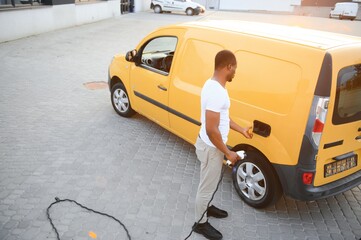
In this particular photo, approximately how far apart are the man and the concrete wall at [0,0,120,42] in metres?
12.0

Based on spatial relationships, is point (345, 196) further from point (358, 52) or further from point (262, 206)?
point (358, 52)

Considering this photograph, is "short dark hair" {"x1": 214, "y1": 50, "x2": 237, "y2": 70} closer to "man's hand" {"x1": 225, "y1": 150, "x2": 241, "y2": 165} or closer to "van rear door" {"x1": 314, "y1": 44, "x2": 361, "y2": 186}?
"man's hand" {"x1": 225, "y1": 150, "x2": 241, "y2": 165}

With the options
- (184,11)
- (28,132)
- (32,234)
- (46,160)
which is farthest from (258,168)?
(184,11)

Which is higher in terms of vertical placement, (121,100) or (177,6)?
(177,6)

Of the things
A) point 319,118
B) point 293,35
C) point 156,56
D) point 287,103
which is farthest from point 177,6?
point 319,118

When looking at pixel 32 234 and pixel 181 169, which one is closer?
pixel 32 234

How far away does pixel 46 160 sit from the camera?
15.2ft

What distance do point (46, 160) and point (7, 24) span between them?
10.0 meters

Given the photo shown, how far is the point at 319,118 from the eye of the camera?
2.98m

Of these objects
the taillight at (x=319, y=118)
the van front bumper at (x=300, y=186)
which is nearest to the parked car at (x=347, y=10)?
the van front bumper at (x=300, y=186)

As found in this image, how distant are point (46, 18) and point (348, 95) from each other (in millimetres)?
14727

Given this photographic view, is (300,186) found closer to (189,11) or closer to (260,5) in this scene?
(189,11)

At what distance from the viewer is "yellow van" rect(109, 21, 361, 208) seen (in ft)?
9.85

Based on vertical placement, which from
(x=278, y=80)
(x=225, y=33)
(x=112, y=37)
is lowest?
(x=112, y=37)
